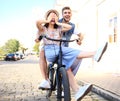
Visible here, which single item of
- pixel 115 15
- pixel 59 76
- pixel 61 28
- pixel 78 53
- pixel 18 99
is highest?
pixel 115 15

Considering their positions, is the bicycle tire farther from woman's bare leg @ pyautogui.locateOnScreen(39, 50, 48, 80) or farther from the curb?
the curb

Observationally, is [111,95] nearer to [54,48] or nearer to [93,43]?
[54,48]

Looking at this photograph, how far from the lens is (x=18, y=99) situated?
7.46 metres

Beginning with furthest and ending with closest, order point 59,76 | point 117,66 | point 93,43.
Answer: point 93,43 → point 117,66 → point 59,76

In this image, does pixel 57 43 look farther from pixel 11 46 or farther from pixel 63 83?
pixel 11 46

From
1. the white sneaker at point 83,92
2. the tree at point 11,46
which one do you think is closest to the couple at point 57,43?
the white sneaker at point 83,92

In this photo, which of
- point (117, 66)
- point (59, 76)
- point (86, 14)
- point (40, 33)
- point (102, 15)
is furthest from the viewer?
point (86, 14)

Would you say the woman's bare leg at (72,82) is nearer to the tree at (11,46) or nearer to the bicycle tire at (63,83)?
the bicycle tire at (63,83)

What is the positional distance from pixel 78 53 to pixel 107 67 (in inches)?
465

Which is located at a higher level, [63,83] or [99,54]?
[99,54]

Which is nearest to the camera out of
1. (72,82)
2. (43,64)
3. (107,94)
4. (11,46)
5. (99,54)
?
(99,54)

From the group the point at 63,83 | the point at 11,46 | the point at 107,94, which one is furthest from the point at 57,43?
the point at 11,46

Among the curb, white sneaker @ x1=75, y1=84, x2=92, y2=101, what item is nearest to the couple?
white sneaker @ x1=75, y1=84, x2=92, y2=101

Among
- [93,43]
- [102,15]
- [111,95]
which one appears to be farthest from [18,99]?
[93,43]
